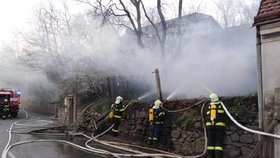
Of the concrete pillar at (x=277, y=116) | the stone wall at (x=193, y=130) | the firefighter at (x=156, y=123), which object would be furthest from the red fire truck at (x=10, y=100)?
the concrete pillar at (x=277, y=116)

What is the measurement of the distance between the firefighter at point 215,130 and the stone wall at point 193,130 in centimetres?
37

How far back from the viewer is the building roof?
24.5 ft

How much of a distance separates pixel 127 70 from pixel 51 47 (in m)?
13.1

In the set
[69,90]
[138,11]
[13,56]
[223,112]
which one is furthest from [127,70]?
[13,56]

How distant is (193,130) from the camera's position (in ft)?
32.1

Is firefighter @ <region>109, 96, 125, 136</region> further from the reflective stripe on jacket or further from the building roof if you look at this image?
the building roof

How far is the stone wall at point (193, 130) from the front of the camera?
839 centimetres

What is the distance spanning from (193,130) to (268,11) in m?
3.86

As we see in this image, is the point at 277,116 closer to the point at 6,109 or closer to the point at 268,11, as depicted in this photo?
the point at 268,11

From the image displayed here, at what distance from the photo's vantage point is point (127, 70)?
17.1 m

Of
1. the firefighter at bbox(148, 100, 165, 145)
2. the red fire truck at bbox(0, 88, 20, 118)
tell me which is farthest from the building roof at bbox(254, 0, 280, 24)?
the red fire truck at bbox(0, 88, 20, 118)

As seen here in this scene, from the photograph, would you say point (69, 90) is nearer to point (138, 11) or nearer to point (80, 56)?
point (80, 56)

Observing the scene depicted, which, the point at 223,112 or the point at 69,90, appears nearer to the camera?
the point at 223,112

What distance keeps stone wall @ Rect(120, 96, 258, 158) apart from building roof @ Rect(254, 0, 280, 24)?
2063 mm
